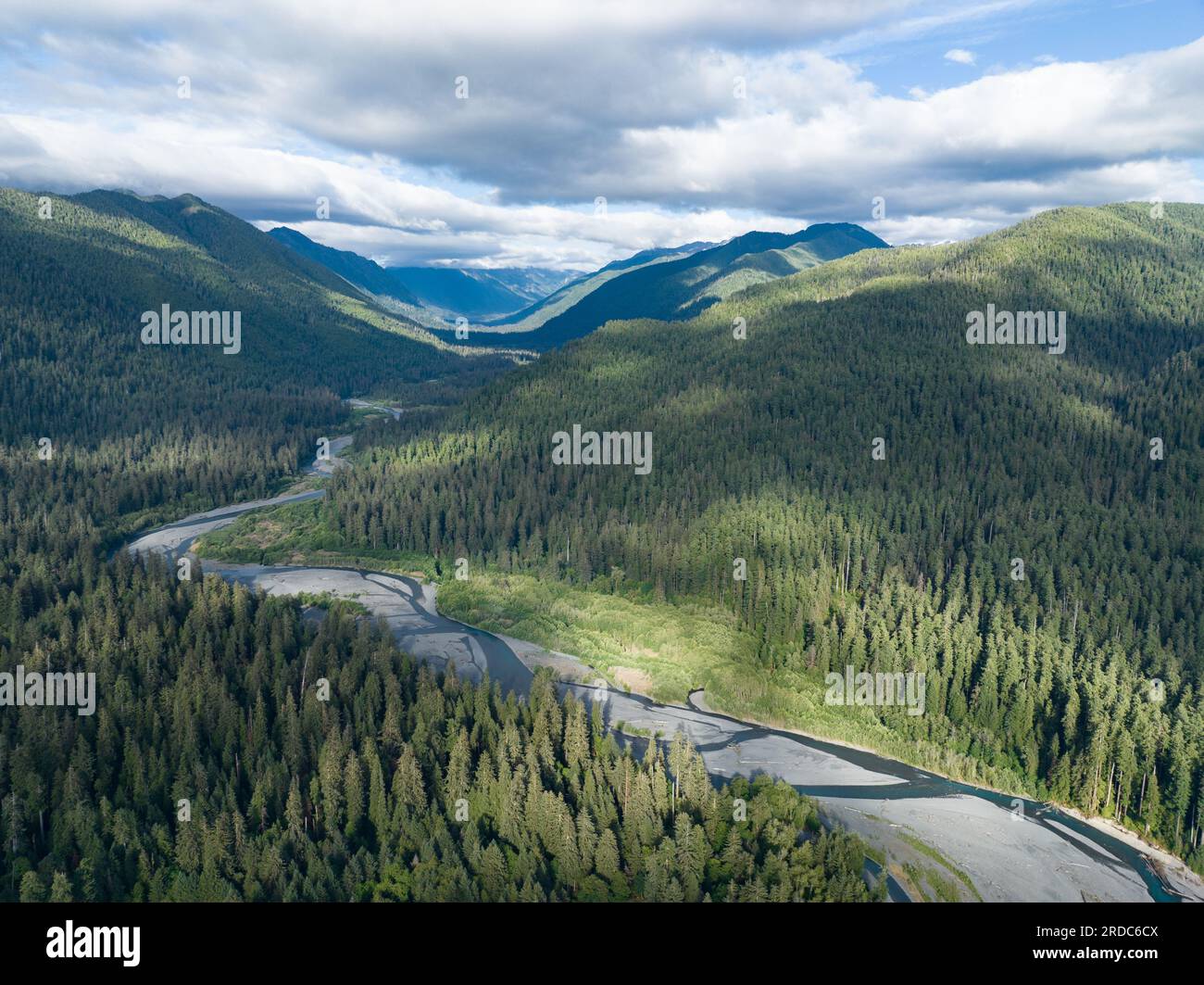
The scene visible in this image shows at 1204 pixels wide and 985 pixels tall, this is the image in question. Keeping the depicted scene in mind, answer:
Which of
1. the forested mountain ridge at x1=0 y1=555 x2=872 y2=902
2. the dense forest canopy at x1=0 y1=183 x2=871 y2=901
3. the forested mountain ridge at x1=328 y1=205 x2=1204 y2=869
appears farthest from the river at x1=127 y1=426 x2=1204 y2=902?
the dense forest canopy at x1=0 y1=183 x2=871 y2=901

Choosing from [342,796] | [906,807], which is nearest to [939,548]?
[906,807]

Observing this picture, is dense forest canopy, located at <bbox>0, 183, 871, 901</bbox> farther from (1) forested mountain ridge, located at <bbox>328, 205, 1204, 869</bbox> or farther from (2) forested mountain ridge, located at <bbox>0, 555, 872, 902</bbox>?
(1) forested mountain ridge, located at <bbox>328, 205, 1204, 869</bbox>

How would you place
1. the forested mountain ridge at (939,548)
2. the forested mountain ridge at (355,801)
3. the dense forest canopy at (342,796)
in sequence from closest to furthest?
1. the forested mountain ridge at (355,801)
2. the dense forest canopy at (342,796)
3. the forested mountain ridge at (939,548)

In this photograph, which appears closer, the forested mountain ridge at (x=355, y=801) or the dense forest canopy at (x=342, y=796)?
the forested mountain ridge at (x=355, y=801)

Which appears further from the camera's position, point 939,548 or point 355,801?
point 939,548

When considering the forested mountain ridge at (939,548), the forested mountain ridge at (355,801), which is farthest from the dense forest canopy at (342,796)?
the forested mountain ridge at (939,548)

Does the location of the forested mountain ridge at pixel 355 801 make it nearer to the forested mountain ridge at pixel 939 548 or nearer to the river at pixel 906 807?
the river at pixel 906 807

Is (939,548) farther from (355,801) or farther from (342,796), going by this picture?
(342,796)

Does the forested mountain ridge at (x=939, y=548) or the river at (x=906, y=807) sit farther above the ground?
the forested mountain ridge at (x=939, y=548)

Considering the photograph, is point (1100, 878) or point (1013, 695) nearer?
point (1100, 878)

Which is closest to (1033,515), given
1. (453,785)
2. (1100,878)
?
(1100,878)

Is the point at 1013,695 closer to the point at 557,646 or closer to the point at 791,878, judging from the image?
the point at 791,878
